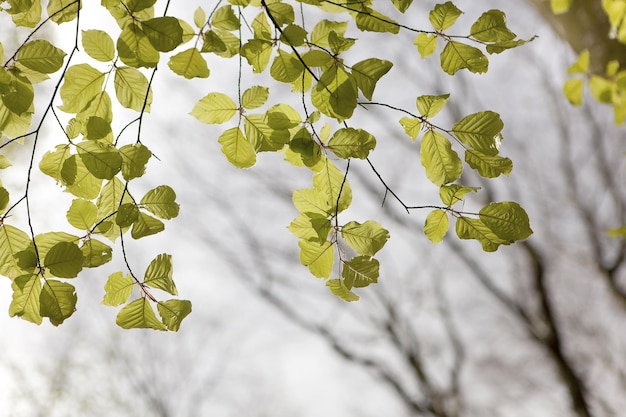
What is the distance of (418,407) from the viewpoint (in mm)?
3311

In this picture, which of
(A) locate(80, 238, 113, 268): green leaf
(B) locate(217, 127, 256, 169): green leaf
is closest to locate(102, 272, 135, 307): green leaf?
(A) locate(80, 238, 113, 268): green leaf

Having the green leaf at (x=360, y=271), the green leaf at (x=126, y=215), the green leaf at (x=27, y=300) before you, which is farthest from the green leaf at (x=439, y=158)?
the green leaf at (x=27, y=300)

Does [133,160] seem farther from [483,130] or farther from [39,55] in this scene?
[483,130]

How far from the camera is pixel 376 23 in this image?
552 mm

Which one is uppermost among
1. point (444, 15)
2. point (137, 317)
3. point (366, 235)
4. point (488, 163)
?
point (444, 15)

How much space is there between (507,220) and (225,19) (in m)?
0.39

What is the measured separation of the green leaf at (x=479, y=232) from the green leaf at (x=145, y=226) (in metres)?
0.34

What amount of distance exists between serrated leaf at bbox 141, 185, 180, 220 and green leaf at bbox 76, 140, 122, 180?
0.20ft

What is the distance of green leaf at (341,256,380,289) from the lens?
55 cm

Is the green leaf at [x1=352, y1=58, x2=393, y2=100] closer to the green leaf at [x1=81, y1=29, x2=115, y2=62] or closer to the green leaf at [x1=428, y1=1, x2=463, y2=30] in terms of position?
the green leaf at [x1=428, y1=1, x2=463, y2=30]

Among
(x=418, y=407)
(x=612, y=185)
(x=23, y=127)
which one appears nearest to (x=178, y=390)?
(x=418, y=407)

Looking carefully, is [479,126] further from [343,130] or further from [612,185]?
[612,185]

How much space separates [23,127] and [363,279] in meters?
0.44

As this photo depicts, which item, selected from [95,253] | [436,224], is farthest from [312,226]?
[95,253]
